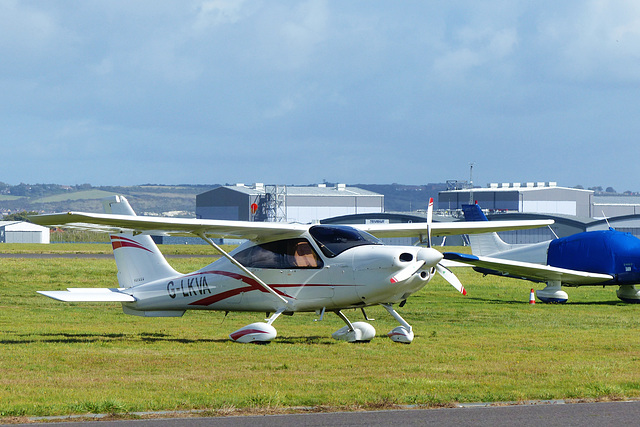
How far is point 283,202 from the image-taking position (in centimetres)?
11444

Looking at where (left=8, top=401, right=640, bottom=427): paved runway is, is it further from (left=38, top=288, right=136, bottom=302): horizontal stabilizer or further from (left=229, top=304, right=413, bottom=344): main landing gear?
(left=38, top=288, right=136, bottom=302): horizontal stabilizer

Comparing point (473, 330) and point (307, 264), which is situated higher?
point (307, 264)

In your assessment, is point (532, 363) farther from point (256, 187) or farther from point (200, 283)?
point (256, 187)

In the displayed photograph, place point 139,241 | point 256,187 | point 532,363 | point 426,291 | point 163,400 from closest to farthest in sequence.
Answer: point 163,400
point 532,363
point 139,241
point 426,291
point 256,187

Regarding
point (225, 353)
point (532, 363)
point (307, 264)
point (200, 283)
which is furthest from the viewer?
point (200, 283)

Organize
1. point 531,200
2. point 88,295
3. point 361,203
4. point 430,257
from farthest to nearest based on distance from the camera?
1. point 361,203
2. point 531,200
3. point 88,295
4. point 430,257

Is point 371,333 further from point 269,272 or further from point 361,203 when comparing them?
point 361,203

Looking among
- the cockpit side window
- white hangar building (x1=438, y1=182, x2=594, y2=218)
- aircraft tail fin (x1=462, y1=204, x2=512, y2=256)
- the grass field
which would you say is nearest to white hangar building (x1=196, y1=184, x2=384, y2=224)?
white hangar building (x1=438, y1=182, x2=594, y2=218)

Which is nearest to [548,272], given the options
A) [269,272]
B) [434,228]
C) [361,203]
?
[434,228]

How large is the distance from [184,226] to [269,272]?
1864 millimetres

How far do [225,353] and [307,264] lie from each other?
2570 millimetres

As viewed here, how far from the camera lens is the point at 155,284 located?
55.8 feet

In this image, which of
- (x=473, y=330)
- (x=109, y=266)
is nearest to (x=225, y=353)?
(x=473, y=330)

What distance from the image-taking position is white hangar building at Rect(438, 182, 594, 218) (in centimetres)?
11788
